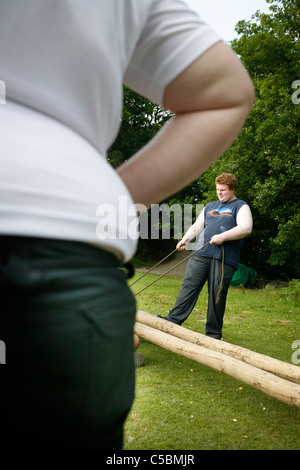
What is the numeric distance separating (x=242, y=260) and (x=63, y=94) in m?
19.0

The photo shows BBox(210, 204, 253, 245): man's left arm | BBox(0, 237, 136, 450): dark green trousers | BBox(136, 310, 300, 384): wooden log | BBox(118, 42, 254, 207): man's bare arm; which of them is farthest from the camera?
BBox(210, 204, 253, 245): man's left arm

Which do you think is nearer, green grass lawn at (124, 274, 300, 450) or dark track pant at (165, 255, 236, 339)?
green grass lawn at (124, 274, 300, 450)

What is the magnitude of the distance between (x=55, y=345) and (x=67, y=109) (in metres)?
0.29

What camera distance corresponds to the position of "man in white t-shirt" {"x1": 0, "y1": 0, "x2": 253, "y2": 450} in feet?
1.45

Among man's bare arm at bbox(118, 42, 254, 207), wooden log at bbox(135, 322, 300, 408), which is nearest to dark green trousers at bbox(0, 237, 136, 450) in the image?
man's bare arm at bbox(118, 42, 254, 207)

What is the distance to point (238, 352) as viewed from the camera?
3.21 meters

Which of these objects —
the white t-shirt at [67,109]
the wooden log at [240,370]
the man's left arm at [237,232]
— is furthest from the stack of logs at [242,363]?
the white t-shirt at [67,109]

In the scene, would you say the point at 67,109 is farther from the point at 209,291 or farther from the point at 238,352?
the point at 209,291

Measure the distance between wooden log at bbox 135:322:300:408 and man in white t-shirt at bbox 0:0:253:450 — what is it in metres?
2.20

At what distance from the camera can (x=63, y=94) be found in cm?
51

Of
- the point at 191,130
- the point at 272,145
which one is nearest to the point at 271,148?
the point at 272,145

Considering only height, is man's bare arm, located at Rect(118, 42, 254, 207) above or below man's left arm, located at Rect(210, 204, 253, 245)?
above

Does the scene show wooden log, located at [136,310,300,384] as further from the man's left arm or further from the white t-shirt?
the white t-shirt
